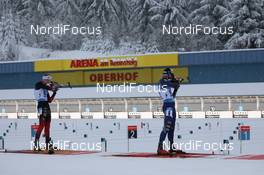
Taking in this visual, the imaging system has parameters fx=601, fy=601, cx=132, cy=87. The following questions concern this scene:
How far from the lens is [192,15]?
269 feet

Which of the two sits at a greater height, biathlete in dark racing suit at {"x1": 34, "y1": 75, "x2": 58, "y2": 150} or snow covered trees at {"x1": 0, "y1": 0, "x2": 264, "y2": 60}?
snow covered trees at {"x1": 0, "y1": 0, "x2": 264, "y2": 60}

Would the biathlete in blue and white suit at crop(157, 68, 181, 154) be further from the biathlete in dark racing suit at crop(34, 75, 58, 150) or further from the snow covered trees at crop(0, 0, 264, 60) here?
the snow covered trees at crop(0, 0, 264, 60)

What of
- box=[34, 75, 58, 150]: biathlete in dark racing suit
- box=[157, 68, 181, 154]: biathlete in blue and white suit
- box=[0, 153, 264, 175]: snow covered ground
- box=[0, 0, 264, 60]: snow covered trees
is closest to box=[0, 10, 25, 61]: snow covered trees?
box=[0, 0, 264, 60]: snow covered trees

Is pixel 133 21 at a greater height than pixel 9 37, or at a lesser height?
greater

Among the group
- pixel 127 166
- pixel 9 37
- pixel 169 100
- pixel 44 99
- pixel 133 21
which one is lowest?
pixel 127 166

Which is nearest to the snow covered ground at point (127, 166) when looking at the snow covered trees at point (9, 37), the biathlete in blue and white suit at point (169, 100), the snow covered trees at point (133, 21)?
the biathlete in blue and white suit at point (169, 100)

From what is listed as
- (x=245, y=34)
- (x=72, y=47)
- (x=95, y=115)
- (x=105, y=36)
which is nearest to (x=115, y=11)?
(x=105, y=36)

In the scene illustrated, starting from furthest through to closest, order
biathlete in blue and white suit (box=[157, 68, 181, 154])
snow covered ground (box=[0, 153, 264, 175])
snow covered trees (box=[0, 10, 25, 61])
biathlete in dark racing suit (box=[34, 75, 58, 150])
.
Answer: snow covered trees (box=[0, 10, 25, 61]), biathlete in dark racing suit (box=[34, 75, 58, 150]), biathlete in blue and white suit (box=[157, 68, 181, 154]), snow covered ground (box=[0, 153, 264, 175])

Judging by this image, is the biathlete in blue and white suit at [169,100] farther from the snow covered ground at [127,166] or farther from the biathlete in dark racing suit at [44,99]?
the biathlete in dark racing suit at [44,99]

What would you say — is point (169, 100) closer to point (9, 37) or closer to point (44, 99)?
point (44, 99)

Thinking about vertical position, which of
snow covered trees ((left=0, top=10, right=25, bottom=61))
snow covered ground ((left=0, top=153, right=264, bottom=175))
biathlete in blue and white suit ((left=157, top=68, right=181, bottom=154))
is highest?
snow covered trees ((left=0, top=10, right=25, bottom=61))

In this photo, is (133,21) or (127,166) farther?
(133,21)

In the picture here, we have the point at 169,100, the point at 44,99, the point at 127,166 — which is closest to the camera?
the point at 127,166

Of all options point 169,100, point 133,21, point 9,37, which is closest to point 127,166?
point 169,100
